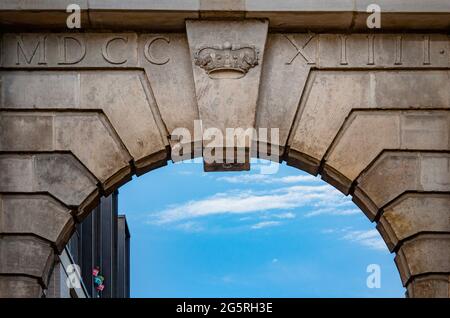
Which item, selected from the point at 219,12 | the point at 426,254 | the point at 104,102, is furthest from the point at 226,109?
the point at 426,254

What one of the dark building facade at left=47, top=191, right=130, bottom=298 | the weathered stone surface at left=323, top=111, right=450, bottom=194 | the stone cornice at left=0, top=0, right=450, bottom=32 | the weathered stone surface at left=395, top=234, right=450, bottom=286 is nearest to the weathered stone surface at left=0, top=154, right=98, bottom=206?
the stone cornice at left=0, top=0, right=450, bottom=32

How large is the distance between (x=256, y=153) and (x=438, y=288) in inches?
107

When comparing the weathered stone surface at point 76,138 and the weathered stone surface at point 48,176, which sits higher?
the weathered stone surface at point 76,138

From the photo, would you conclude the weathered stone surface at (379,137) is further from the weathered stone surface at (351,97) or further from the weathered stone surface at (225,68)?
the weathered stone surface at (225,68)

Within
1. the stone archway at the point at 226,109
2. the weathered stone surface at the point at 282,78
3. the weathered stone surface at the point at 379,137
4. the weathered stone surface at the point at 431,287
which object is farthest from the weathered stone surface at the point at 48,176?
the weathered stone surface at the point at 431,287

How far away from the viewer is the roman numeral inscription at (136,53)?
1670 centimetres

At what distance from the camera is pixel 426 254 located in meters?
16.4

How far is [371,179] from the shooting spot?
16.6 m

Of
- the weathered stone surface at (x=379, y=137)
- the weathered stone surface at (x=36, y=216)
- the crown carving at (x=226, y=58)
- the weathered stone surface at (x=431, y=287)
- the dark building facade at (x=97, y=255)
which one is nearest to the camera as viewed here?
the weathered stone surface at (x=431, y=287)

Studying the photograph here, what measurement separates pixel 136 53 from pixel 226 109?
1.31 metres

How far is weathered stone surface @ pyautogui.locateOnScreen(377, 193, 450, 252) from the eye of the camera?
16453mm

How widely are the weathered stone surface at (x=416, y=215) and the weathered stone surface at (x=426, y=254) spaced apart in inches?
3.8

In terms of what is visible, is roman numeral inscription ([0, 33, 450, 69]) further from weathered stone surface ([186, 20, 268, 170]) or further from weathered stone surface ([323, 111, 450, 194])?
weathered stone surface ([323, 111, 450, 194])

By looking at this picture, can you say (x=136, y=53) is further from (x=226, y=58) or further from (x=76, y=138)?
(x=76, y=138)
